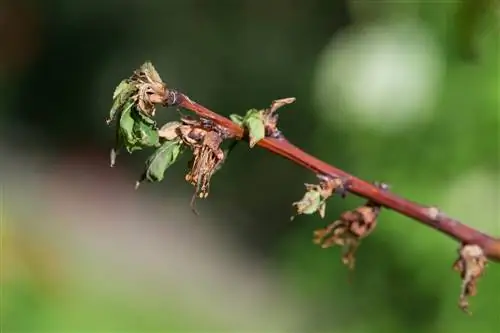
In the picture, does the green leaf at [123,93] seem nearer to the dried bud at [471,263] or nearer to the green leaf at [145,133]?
the green leaf at [145,133]

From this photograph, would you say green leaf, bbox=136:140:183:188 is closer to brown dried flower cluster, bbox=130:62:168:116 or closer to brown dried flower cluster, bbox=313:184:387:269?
brown dried flower cluster, bbox=130:62:168:116

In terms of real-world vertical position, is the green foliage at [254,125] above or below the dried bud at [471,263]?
above

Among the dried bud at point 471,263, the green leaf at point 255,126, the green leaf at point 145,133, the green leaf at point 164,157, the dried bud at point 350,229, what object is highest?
the green leaf at point 255,126

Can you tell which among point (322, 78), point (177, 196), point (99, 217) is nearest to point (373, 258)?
point (322, 78)

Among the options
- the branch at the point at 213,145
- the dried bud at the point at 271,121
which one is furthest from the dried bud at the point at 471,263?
the dried bud at the point at 271,121

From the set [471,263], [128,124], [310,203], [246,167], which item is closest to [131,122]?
[128,124]

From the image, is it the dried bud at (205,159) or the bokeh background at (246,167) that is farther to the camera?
the bokeh background at (246,167)

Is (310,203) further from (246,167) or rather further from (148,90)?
(246,167)

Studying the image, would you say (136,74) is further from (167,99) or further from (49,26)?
(49,26)

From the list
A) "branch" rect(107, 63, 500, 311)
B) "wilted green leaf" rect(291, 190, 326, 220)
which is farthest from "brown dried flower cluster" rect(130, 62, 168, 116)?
"wilted green leaf" rect(291, 190, 326, 220)
